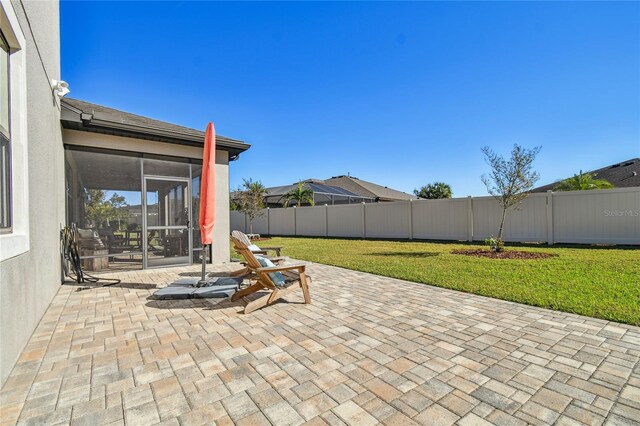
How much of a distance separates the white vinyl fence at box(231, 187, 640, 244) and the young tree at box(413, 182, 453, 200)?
93.0ft

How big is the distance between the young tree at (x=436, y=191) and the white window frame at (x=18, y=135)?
44700 mm

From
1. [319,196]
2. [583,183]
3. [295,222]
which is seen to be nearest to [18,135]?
[583,183]

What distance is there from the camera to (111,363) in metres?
2.80

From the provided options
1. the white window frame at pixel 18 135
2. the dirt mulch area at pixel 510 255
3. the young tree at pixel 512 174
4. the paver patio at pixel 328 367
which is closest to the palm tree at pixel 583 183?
the young tree at pixel 512 174

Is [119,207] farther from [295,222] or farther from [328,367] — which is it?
[295,222]

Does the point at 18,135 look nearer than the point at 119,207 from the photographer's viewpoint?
Yes

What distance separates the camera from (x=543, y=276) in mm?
6277

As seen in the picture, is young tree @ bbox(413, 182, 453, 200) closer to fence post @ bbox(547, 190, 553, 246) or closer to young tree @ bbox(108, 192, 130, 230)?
fence post @ bbox(547, 190, 553, 246)

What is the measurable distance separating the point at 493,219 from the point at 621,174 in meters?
13.0

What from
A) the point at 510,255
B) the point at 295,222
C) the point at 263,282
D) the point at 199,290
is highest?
the point at 295,222

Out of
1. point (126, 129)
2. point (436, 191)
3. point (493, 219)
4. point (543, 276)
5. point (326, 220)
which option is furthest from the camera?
point (436, 191)

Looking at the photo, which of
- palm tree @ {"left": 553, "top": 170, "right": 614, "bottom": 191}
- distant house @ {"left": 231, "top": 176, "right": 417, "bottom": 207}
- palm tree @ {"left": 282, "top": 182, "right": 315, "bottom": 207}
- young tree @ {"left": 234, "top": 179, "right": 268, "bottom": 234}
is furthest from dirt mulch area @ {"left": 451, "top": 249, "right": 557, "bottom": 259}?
palm tree @ {"left": 282, "top": 182, "right": 315, "bottom": 207}

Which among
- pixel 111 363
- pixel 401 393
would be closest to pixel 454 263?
pixel 401 393

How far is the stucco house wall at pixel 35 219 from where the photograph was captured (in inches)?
106
